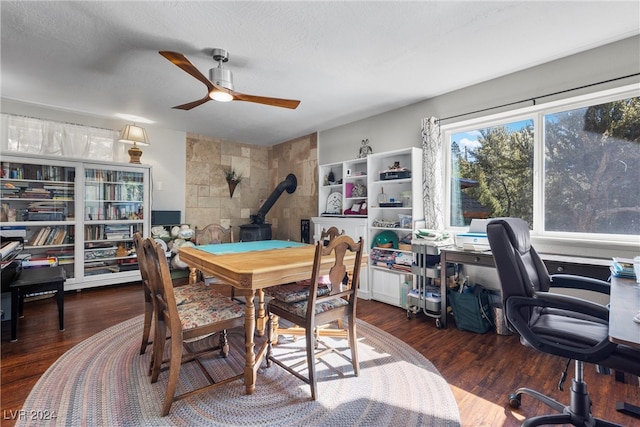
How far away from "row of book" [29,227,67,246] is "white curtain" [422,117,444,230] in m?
4.52

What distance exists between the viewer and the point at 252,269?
1.68 metres

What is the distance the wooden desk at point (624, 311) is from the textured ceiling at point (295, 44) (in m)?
1.72

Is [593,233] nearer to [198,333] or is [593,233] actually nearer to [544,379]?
[544,379]

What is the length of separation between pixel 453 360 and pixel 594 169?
6.52 feet

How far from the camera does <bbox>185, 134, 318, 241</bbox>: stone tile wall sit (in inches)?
196

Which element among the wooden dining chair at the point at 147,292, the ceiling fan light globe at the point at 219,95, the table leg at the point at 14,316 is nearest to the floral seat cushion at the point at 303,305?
the wooden dining chair at the point at 147,292

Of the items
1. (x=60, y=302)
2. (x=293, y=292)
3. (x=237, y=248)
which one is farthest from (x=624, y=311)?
(x=60, y=302)

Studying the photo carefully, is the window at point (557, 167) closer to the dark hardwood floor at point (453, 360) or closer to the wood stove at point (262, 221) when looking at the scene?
the dark hardwood floor at point (453, 360)

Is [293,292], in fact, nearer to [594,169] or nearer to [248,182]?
[594,169]

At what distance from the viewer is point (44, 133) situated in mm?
3719

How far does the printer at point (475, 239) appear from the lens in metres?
2.56

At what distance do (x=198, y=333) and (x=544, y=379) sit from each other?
220 centimetres

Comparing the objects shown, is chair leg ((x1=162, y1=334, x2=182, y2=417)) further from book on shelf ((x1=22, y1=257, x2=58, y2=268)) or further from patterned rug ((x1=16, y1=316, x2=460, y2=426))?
book on shelf ((x1=22, y1=257, x2=58, y2=268))

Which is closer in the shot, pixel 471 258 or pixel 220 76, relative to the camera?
pixel 220 76
